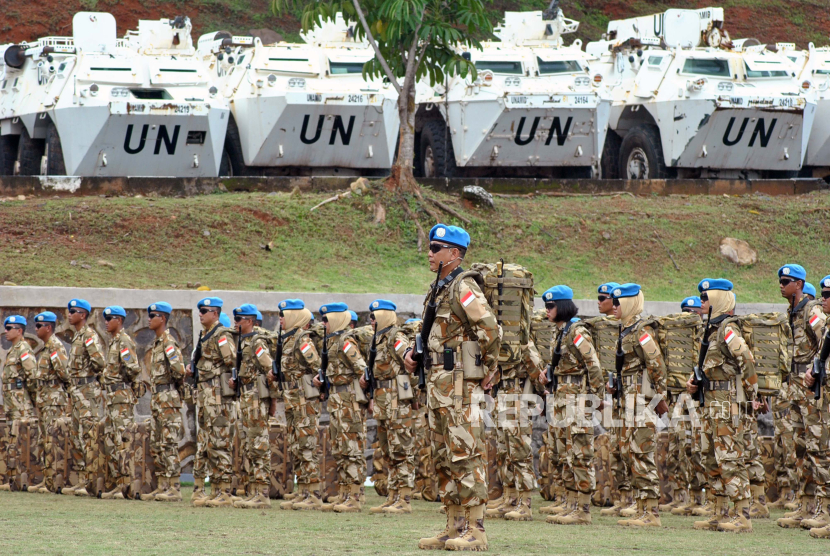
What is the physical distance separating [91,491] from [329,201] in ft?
23.0

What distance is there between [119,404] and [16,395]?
1.44m

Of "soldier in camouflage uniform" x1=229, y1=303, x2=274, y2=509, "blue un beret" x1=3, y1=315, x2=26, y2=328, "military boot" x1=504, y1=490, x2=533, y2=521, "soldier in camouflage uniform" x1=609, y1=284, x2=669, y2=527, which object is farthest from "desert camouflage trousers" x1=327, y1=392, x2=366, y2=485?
"blue un beret" x1=3, y1=315, x2=26, y2=328

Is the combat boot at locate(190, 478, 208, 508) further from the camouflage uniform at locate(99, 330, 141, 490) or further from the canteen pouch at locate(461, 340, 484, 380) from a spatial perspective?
the canteen pouch at locate(461, 340, 484, 380)

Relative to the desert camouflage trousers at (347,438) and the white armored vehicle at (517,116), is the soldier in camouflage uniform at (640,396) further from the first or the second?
the white armored vehicle at (517,116)

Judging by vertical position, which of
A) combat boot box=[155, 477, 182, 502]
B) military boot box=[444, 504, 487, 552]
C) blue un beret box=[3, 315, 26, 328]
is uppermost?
blue un beret box=[3, 315, 26, 328]

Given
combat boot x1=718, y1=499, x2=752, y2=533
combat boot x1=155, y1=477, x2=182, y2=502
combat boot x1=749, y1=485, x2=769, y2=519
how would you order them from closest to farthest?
combat boot x1=718, y1=499, x2=752, y2=533, combat boot x1=749, y1=485, x2=769, y2=519, combat boot x1=155, y1=477, x2=182, y2=502

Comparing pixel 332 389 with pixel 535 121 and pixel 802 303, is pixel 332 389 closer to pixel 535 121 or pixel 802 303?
pixel 802 303

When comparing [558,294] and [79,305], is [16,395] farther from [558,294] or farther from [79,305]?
[558,294]

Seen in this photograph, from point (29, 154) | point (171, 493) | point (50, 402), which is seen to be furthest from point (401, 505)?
point (29, 154)

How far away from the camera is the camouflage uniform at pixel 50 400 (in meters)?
10.4

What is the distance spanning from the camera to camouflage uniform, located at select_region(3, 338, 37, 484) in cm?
1062

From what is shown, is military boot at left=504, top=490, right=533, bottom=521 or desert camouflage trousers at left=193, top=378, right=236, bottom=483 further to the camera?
desert camouflage trousers at left=193, top=378, right=236, bottom=483

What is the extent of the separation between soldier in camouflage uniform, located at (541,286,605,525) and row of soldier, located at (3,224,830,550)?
14 millimetres

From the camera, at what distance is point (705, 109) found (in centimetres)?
1861
